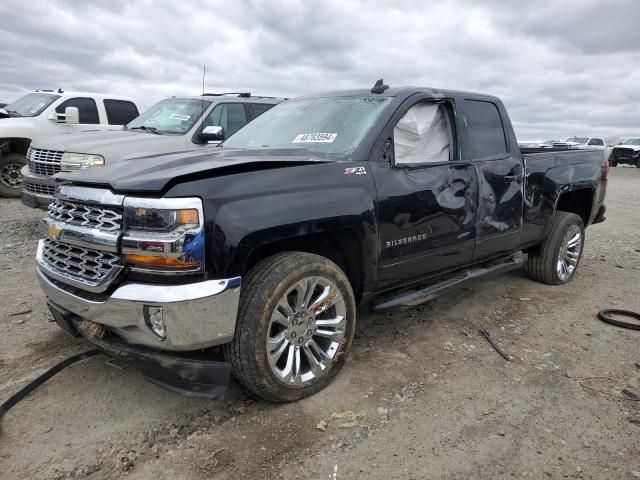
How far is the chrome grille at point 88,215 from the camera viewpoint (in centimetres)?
264

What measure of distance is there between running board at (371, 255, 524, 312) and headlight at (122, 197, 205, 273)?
1461 millimetres

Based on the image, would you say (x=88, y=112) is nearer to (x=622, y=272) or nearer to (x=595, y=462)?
(x=622, y=272)

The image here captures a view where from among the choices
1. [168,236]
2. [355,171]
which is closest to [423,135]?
[355,171]

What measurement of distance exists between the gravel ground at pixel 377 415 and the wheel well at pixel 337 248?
65 centimetres

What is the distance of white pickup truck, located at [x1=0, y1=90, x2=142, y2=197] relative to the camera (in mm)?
9227

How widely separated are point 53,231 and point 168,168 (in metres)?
0.78

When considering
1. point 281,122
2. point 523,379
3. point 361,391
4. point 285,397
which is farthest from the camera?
point 281,122

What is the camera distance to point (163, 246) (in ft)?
8.17

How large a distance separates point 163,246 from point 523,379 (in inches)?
96.3

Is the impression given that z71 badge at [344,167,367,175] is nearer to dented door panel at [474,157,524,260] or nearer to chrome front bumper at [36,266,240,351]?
chrome front bumper at [36,266,240,351]

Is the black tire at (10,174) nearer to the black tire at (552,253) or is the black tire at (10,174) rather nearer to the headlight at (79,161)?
the headlight at (79,161)

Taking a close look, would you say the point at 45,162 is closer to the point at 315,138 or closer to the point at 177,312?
the point at 315,138

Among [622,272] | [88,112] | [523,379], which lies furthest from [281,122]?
[88,112]

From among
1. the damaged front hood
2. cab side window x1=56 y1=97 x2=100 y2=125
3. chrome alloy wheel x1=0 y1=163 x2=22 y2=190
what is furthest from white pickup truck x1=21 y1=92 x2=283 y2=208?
the damaged front hood
